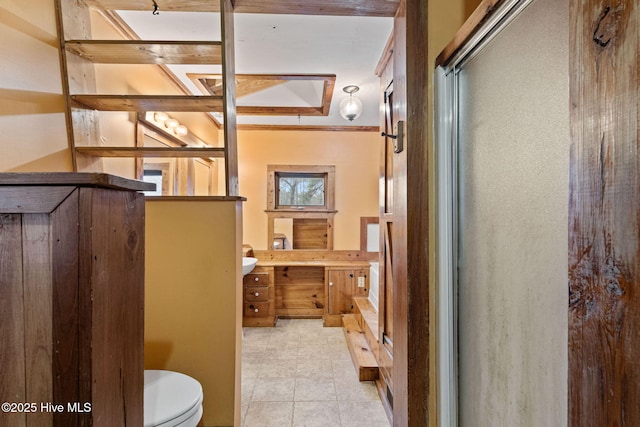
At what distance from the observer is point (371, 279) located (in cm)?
327

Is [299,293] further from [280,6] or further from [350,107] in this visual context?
[280,6]

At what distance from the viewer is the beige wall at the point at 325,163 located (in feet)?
12.3

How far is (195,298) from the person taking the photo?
1.44m

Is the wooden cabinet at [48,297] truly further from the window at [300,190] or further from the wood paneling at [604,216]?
the window at [300,190]

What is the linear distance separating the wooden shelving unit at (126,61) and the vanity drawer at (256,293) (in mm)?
2146

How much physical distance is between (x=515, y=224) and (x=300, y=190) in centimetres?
312

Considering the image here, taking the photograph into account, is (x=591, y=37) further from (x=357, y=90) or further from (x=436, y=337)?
(x=357, y=90)

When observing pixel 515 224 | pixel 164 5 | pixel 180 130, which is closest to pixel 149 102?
pixel 164 5

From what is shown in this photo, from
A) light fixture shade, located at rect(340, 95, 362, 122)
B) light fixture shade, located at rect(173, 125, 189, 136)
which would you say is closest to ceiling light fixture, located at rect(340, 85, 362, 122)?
light fixture shade, located at rect(340, 95, 362, 122)

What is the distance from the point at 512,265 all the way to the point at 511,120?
1.37 ft

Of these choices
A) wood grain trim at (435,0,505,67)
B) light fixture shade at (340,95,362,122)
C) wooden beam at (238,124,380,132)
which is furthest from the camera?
wooden beam at (238,124,380,132)

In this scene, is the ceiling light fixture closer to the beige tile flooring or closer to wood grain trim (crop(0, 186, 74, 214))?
the beige tile flooring

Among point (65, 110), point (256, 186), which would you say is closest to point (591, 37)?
point (65, 110)

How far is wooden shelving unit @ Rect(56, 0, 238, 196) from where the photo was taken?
4.38 ft
